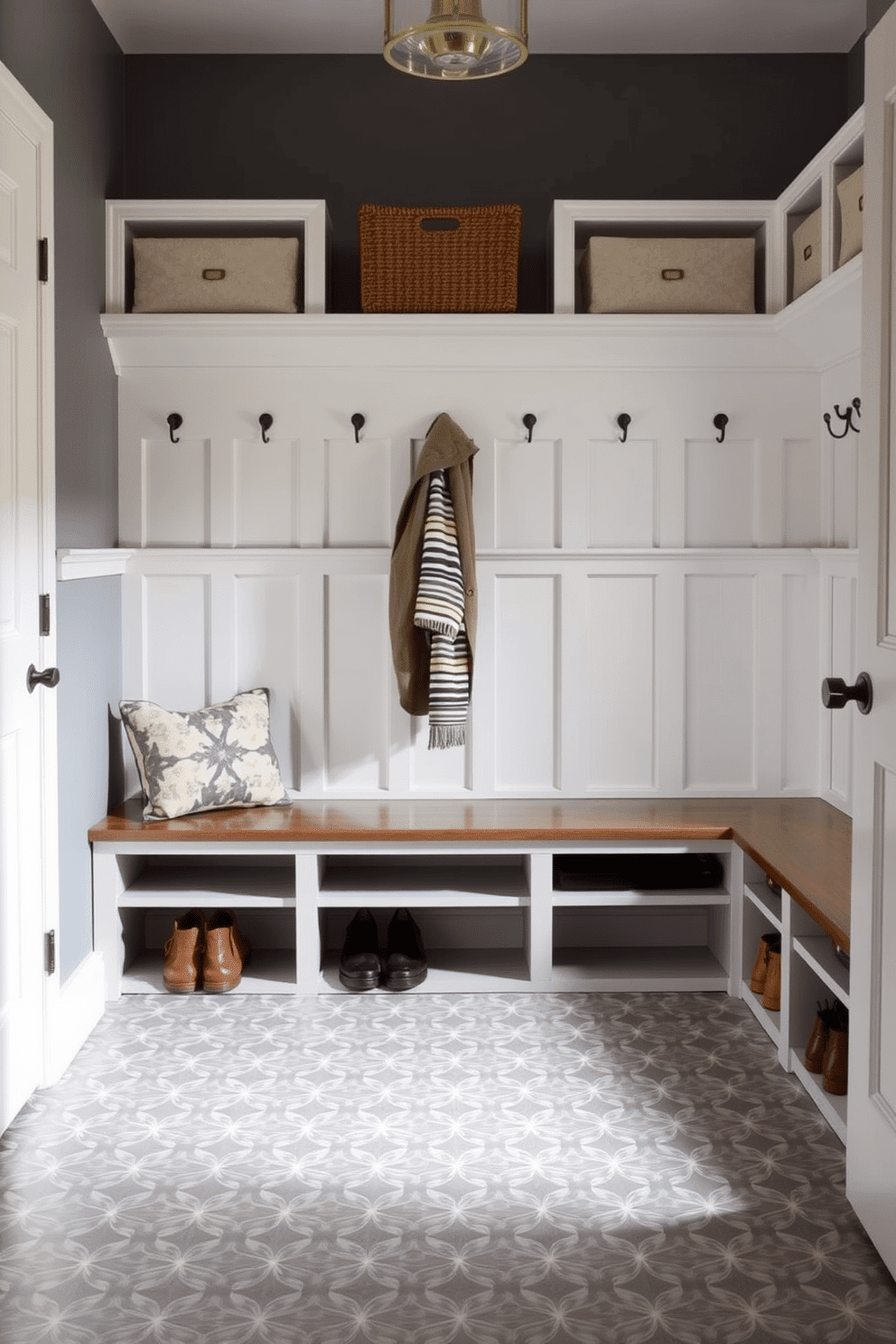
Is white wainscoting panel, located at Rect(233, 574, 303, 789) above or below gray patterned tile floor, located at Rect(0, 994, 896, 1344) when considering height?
above

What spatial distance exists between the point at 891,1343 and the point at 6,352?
241cm

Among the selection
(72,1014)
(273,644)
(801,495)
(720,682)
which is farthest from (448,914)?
(801,495)

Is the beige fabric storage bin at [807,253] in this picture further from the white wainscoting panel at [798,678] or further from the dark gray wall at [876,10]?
the dark gray wall at [876,10]

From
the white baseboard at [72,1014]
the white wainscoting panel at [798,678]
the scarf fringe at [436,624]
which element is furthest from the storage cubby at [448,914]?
the scarf fringe at [436,624]

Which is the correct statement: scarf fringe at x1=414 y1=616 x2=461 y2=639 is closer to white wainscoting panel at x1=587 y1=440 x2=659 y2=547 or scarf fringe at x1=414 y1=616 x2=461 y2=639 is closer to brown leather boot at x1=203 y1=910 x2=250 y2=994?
white wainscoting panel at x1=587 y1=440 x2=659 y2=547

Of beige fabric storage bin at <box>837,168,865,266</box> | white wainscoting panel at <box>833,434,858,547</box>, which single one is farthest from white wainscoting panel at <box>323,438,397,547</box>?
beige fabric storage bin at <box>837,168,865,266</box>

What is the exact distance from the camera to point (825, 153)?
3.08 metres

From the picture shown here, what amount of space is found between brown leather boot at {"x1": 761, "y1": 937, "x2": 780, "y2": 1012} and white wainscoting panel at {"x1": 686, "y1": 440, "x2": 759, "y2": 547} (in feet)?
4.27

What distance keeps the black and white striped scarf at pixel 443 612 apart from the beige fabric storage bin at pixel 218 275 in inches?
28.1

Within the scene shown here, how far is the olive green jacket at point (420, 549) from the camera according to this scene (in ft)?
11.6

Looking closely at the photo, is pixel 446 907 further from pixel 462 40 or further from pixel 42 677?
pixel 462 40

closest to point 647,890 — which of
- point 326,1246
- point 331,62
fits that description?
point 326,1246

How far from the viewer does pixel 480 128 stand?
3834 mm

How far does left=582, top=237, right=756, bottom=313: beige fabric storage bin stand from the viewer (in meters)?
3.58
